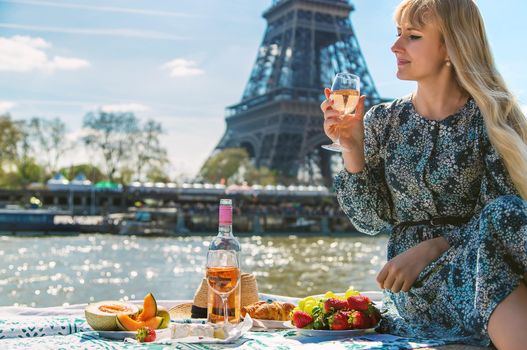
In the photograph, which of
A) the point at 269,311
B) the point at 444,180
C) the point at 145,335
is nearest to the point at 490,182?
the point at 444,180

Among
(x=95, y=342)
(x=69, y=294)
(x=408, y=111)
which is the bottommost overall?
(x=69, y=294)

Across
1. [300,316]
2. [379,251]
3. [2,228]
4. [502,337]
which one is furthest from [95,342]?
[2,228]

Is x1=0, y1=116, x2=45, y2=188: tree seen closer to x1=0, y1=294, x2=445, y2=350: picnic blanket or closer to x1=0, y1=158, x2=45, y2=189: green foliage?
x1=0, y1=158, x2=45, y2=189: green foliage

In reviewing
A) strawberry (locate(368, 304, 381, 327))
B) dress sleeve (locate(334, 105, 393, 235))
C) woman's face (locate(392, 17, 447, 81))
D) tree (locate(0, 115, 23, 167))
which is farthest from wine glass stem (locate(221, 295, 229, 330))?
tree (locate(0, 115, 23, 167))

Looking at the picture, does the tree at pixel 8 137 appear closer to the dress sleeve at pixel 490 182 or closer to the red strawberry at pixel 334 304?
the red strawberry at pixel 334 304

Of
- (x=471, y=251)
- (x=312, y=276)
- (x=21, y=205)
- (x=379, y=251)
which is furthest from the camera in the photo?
(x=21, y=205)

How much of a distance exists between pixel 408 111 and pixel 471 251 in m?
0.77

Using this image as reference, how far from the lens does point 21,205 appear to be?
54.1 metres

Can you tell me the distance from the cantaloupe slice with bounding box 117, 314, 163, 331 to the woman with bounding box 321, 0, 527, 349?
89 cm

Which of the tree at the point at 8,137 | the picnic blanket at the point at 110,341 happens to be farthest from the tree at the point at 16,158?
the picnic blanket at the point at 110,341

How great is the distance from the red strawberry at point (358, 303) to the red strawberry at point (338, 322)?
0.22 ft

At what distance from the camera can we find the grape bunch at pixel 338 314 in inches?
106

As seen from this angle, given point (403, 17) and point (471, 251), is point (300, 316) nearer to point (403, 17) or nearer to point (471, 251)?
point (471, 251)

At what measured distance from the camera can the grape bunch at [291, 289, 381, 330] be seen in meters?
2.69
